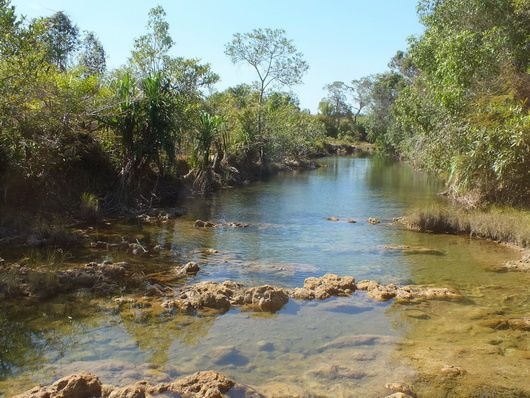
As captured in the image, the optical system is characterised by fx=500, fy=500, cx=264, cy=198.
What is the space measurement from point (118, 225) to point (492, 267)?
1062 cm

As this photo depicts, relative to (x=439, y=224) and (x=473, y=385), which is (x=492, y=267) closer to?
(x=439, y=224)

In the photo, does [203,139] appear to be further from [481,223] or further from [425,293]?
[425,293]

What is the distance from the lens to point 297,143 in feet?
144

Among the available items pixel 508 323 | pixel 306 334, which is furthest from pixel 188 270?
pixel 508 323

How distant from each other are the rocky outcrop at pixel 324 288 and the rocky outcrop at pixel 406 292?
328 mm

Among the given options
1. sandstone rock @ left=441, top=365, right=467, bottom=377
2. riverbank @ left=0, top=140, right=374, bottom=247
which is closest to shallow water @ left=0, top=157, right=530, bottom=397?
sandstone rock @ left=441, top=365, right=467, bottom=377

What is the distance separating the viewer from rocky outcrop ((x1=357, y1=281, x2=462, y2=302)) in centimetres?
920

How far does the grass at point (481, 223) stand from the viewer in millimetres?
13344

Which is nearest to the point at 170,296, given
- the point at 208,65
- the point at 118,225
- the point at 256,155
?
the point at 118,225

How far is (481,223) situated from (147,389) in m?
11.8

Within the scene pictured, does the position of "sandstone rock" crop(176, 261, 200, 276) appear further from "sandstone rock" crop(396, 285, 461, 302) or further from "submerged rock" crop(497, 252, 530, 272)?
"submerged rock" crop(497, 252, 530, 272)

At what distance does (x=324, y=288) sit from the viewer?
943cm

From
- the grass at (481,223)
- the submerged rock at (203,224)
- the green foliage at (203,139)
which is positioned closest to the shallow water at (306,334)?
the grass at (481,223)

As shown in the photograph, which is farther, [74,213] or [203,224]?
[203,224]
